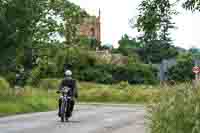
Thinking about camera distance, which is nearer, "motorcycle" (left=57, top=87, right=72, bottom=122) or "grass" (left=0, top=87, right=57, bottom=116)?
"motorcycle" (left=57, top=87, right=72, bottom=122)

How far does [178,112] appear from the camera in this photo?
10.5 meters

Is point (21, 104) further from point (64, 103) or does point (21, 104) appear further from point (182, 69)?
point (182, 69)

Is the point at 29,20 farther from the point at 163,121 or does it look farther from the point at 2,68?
the point at 163,121

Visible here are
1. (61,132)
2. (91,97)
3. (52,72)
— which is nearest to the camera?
(61,132)

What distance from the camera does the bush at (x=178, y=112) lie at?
10.2 meters

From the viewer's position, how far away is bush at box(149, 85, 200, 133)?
10164mm

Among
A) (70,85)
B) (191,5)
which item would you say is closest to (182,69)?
(70,85)

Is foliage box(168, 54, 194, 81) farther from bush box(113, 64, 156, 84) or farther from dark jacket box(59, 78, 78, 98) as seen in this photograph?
dark jacket box(59, 78, 78, 98)

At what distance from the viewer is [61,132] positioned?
18266mm

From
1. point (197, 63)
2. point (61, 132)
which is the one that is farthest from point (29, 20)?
point (61, 132)

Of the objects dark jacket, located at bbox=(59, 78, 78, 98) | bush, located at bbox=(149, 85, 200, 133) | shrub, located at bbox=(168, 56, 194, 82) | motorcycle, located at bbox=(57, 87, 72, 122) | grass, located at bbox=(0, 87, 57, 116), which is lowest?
shrub, located at bbox=(168, 56, 194, 82)

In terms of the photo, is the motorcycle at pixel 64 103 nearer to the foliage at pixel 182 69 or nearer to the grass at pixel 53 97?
the grass at pixel 53 97

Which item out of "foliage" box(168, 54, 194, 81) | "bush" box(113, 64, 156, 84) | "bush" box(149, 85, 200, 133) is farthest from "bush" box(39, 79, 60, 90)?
"bush" box(149, 85, 200, 133)

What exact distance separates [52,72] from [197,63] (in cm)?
3624
